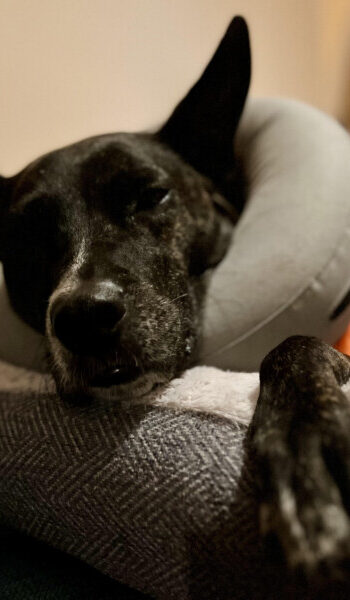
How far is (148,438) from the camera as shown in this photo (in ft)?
2.45

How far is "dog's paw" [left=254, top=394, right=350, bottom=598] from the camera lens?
473 millimetres

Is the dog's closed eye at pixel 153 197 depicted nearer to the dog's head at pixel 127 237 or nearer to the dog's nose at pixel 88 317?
the dog's head at pixel 127 237

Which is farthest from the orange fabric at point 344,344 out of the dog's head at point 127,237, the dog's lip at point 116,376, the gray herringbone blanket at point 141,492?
the dog's lip at point 116,376

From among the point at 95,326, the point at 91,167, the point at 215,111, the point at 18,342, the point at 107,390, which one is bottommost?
the point at 18,342

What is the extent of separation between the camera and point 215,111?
1481mm

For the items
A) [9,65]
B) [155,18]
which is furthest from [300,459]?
[155,18]

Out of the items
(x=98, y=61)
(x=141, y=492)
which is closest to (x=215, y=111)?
(x=98, y=61)

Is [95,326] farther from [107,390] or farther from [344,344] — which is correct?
[344,344]

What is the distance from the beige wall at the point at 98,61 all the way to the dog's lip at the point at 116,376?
1.24 m

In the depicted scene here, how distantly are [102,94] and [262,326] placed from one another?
Answer: 137 centimetres

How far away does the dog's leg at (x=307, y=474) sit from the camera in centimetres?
48

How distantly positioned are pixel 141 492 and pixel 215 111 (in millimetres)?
1198

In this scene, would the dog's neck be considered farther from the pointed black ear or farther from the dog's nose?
the pointed black ear

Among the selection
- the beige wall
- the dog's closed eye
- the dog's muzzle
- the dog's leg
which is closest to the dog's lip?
the dog's muzzle
